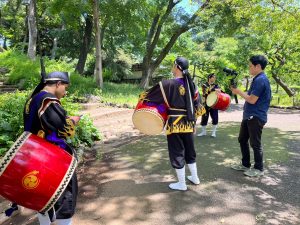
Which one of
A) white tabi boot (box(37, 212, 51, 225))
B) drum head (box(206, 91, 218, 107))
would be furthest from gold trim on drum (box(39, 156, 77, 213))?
drum head (box(206, 91, 218, 107))

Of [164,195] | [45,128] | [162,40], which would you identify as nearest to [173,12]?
[162,40]

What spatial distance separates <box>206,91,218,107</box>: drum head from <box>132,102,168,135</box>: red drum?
3271 millimetres

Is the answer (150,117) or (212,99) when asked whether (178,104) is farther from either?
(212,99)

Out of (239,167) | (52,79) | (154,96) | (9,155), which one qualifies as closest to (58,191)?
(9,155)

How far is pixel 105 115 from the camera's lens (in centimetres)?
1033

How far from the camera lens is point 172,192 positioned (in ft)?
14.3

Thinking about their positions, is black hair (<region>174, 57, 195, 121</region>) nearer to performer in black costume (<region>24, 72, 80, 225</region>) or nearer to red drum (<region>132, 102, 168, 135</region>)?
red drum (<region>132, 102, 168, 135</region>)

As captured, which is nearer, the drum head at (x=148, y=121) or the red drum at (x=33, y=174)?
the red drum at (x=33, y=174)

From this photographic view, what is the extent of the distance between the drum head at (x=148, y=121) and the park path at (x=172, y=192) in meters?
0.86

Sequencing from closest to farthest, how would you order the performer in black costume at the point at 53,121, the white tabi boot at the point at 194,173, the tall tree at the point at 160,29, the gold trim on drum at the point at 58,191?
the gold trim on drum at the point at 58,191 → the performer in black costume at the point at 53,121 → the white tabi boot at the point at 194,173 → the tall tree at the point at 160,29

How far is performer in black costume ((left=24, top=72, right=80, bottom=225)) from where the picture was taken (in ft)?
8.75

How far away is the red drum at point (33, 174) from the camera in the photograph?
2.44 metres

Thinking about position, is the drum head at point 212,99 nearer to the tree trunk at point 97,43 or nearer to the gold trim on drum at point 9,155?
the gold trim on drum at point 9,155

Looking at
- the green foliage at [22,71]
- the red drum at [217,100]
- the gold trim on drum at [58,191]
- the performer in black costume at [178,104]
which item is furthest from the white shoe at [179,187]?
the green foliage at [22,71]
